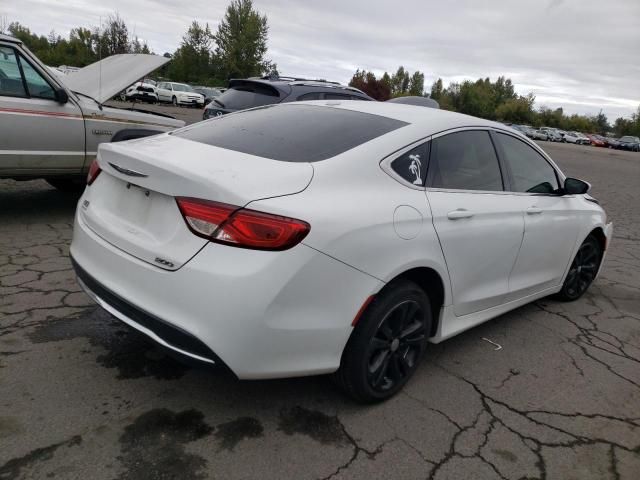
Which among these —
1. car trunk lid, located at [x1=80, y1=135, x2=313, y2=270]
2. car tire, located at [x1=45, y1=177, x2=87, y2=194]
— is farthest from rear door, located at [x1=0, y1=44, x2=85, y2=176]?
car trunk lid, located at [x1=80, y1=135, x2=313, y2=270]

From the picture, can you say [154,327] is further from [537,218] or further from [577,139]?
[577,139]

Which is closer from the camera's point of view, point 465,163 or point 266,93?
point 465,163

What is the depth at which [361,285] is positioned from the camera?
2393mm

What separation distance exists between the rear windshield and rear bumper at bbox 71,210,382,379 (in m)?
0.64

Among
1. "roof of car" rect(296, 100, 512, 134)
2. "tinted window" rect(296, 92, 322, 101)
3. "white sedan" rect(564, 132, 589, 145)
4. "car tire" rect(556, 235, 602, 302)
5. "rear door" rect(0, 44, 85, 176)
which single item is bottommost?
"white sedan" rect(564, 132, 589, 145)

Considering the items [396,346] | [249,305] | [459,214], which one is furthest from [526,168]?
[249,305]

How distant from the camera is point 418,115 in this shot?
10.4ft

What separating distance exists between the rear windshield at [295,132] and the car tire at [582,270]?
2.62 metres

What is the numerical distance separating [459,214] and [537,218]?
1.11 m

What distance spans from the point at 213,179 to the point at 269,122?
1.04 m

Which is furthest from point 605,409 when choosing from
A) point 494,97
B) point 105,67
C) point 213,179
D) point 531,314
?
point 494,97

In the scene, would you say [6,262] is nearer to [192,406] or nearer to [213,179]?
[192,406]

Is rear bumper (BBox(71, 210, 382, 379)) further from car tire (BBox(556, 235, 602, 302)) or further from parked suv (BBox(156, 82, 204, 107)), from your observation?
parked suv (BBox(156, 82, 204, 107))

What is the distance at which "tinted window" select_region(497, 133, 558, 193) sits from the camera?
3.65 m
